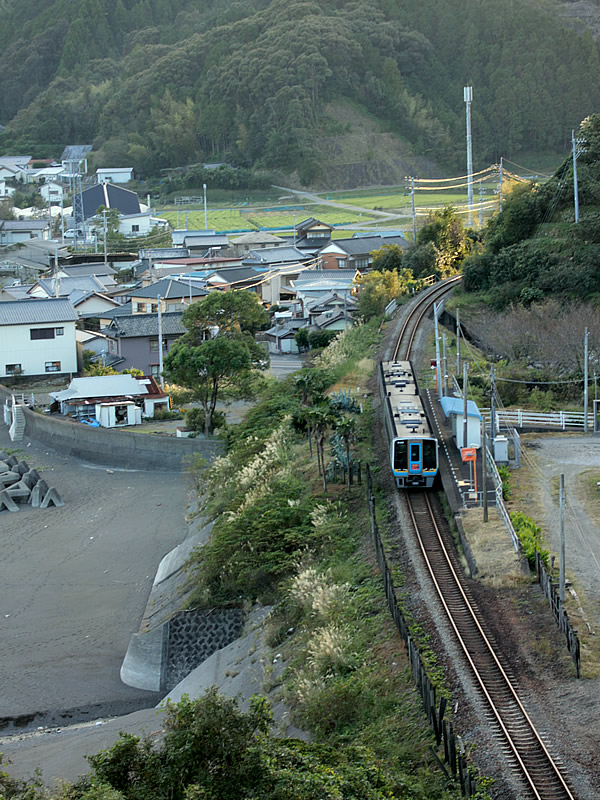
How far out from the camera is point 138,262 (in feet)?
196

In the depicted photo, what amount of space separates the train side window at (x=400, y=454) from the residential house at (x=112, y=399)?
15.0 metres

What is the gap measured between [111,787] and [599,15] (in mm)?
133782

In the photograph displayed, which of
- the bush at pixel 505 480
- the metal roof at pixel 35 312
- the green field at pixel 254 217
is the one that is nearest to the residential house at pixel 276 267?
the metal roof at pixel 35 312

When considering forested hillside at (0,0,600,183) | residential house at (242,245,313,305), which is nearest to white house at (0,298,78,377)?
residential house at (242,245,313,305)

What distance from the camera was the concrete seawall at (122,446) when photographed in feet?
89.6

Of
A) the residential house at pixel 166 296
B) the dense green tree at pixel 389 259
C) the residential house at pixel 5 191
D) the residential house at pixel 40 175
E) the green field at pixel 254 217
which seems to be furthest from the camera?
the residential house at pixel 40 175

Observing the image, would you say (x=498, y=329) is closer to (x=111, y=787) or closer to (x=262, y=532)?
(x=262, y=532)

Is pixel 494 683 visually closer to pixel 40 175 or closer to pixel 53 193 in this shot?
pixel 53 193

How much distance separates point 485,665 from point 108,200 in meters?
71.3

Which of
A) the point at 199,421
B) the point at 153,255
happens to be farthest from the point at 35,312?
the point at 153,255

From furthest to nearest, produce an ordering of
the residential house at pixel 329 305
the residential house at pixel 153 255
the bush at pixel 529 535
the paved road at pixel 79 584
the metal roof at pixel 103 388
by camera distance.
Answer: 1. the residential house at pixel 153 255
2. the residential house at pixel 329 305
3. the metal roof at pixel 103 388
4. the paved road at pixel 79 584
5. the bush at pixel 529 535

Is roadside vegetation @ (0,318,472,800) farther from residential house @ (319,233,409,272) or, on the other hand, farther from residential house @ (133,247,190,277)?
residential house @ (133,247,190,277)

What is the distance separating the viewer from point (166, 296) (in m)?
43.3

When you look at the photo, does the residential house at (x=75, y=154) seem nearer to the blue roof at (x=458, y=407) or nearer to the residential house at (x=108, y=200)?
the residential house at (x=108, y=200)
